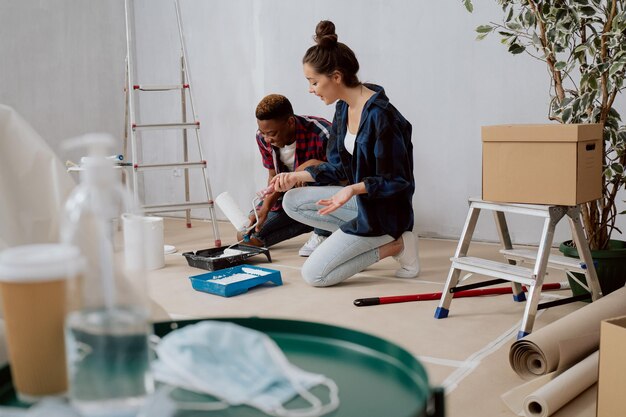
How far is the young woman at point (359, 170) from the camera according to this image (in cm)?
315

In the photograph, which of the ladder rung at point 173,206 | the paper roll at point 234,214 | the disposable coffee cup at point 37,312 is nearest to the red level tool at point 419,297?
the paper roll at point 234,214

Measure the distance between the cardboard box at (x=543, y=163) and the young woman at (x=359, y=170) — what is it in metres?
0.59

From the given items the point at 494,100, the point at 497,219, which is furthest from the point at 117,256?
the point at 494,100

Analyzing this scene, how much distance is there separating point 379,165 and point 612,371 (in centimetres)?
168

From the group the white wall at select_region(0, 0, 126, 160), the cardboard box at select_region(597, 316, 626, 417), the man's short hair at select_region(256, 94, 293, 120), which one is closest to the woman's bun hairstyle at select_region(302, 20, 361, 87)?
the man's short hair at select_region(256, 94, 293, 120)

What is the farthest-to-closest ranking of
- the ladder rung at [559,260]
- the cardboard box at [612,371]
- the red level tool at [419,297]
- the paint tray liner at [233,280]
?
the paint tray liner at [233,280] < the red level tool at [419,297] < the ladder rung at [559,260] < the cardboard box at [612,371]

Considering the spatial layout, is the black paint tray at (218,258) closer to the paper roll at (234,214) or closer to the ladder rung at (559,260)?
the paper roll at (234,214)

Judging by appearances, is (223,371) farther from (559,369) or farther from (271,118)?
(271,118)

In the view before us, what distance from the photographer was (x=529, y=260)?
2.84 m

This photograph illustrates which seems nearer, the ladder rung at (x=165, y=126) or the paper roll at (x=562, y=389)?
the paper roll at (x=562, y=389)

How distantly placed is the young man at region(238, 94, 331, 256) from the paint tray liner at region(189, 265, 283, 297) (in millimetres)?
596

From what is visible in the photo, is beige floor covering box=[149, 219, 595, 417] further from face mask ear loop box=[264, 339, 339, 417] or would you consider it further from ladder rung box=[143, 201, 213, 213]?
face mask ear loop box=[264, 339, 339, 417]

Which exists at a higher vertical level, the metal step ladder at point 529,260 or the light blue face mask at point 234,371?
the light blue face mask at point 234,371

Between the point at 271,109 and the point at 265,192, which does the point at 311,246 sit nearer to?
the point at 265,192
